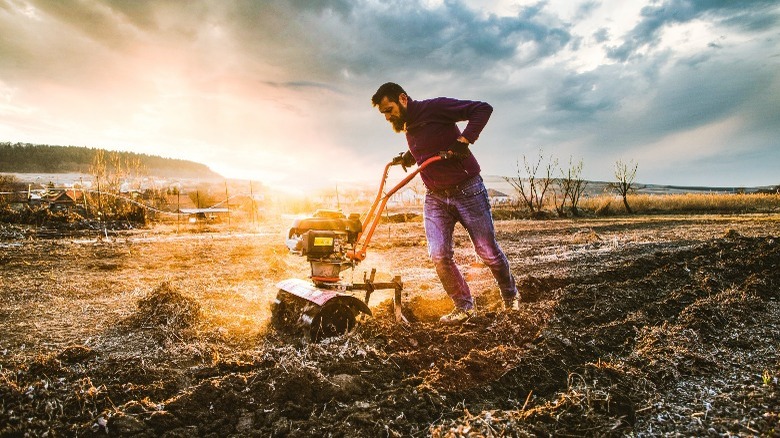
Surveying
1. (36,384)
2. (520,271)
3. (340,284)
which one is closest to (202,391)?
(36,384)

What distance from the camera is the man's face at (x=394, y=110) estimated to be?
387 centimetres

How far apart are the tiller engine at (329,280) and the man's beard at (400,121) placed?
401mm

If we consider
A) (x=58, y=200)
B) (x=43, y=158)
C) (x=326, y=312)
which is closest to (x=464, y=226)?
(x=326, y=312)

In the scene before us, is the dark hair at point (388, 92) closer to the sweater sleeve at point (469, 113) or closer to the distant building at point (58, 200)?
the sweater sleeve at point (469, 113)

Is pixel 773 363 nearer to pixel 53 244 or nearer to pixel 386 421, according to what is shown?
pixel 386 421

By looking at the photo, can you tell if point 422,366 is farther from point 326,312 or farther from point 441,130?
point 441,130

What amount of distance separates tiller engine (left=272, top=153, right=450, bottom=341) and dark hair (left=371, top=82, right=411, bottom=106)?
2.28ft

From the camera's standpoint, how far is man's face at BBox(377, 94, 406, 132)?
387cm

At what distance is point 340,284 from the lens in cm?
407

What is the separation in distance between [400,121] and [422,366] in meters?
2.32

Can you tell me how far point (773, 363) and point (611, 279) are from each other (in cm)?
361

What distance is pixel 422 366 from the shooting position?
2844 millimetres

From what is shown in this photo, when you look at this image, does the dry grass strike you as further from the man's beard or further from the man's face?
the man's face

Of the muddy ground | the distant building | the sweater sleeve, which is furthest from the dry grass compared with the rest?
the sweater sleeve
